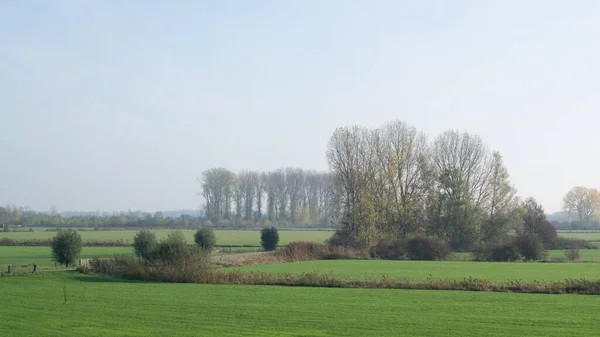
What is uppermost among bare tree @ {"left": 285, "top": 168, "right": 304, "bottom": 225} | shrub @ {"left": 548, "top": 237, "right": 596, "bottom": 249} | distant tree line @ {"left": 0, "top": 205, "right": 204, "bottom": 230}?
bare tree @ {"left": 285, "top": 168, "right": 304, "bottom": 225}

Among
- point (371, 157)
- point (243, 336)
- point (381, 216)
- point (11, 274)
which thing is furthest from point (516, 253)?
point (243, 336)

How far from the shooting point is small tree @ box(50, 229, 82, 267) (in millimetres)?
45094

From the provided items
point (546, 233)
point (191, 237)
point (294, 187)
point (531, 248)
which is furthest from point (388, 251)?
point (294, 187)

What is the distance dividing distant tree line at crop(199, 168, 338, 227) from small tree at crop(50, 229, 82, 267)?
3609 inches

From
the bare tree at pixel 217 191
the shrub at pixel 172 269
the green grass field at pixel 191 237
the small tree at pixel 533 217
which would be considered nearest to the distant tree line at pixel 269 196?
the bare tree at pixel 217 191

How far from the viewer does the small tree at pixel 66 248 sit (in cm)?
4509

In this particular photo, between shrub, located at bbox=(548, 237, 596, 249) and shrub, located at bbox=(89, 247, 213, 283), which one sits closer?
shrub, located at bbox=(89, 247, 213, 283)

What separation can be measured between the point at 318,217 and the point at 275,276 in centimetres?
10510

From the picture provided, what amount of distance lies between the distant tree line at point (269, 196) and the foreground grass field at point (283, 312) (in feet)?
359

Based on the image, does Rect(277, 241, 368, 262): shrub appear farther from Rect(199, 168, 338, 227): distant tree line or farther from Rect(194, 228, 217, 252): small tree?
Rect(199, 168, 338, 227): distant tree line

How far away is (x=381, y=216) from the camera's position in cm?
6819

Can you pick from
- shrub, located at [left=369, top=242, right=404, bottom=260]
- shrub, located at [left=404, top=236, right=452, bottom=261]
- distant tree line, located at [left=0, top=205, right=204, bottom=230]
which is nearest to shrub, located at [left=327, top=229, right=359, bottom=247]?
shrub, located at [left=369, top=242, right=404, bottom=260]

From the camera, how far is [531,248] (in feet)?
193

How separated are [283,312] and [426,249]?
1627 inches
